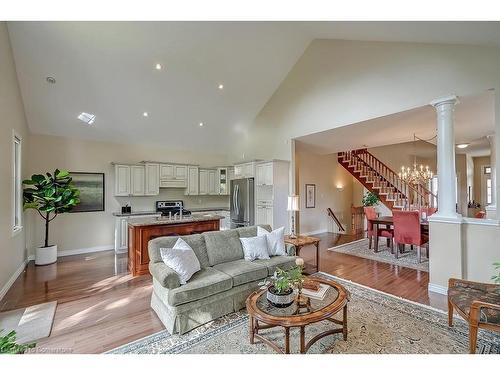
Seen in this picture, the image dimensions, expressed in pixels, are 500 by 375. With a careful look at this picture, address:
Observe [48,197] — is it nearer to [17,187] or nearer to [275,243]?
[17,187]

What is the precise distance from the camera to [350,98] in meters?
4.75

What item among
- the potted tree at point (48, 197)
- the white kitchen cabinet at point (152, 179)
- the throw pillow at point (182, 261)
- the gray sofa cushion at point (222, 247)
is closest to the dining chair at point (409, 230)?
the gray sofa cushion at point (222, 247)

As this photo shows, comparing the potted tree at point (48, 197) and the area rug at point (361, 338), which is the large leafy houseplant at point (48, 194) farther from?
the area rug at point (361, 338)

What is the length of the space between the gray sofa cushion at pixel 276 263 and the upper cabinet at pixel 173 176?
14.2 feet

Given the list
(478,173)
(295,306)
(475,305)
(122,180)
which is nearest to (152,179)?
(122,180)

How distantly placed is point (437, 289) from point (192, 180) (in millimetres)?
6109

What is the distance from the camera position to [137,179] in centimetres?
638

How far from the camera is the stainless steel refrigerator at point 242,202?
6.57 metres

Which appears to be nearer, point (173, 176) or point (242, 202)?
point (242, 202)

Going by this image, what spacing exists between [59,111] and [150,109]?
1.79m

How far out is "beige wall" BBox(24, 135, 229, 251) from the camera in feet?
17.9

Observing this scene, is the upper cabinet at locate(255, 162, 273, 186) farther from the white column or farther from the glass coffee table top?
the glass coffee table top

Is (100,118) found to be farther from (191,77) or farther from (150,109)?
(191,77)

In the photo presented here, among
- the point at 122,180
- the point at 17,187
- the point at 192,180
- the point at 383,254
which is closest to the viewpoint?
the point at 17,187
